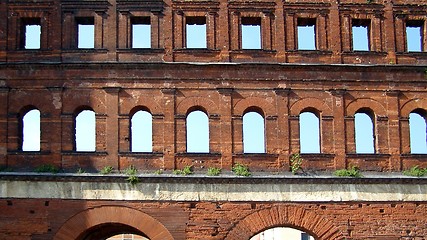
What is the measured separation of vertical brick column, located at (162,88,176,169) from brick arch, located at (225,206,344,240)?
2810mm

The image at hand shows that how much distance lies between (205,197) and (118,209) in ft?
8.58

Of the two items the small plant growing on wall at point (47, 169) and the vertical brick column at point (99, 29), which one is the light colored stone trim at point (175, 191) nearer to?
the small plant growing on wall at point (47, 169)

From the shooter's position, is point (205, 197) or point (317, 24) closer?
point (205, 197)

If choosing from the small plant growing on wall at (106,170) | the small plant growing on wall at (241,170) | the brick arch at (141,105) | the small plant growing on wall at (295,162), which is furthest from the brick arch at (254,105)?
the small plant growing on wall at (106,170)

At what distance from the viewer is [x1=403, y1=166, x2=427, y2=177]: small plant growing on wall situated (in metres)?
22.5

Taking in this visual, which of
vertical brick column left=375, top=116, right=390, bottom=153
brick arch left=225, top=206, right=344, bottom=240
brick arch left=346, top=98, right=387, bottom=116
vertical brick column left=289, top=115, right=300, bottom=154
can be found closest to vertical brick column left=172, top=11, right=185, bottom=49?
vertical brick column left=289, top=115, right=300, bottom=154

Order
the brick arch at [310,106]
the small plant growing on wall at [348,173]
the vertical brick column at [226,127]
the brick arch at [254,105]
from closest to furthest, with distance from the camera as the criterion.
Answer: the small plant growing on wall at [348,173]
the vertical brick column at [226,127]
the brick arch at [254,105]
the brick arch at [310,106]

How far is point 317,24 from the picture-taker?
937 inches

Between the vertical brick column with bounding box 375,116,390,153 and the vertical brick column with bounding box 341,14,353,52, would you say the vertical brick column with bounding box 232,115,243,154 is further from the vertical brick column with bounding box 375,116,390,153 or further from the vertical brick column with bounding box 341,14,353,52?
the vertical brick column with bounding box 375,116,390,153

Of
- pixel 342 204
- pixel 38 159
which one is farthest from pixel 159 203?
pixel 342 204

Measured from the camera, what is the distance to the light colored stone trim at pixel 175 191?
72.1 ft

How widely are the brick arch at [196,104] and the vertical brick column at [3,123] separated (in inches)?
209

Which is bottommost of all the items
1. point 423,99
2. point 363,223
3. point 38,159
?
point 363,223

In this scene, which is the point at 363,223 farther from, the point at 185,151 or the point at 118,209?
the point at 118,209
